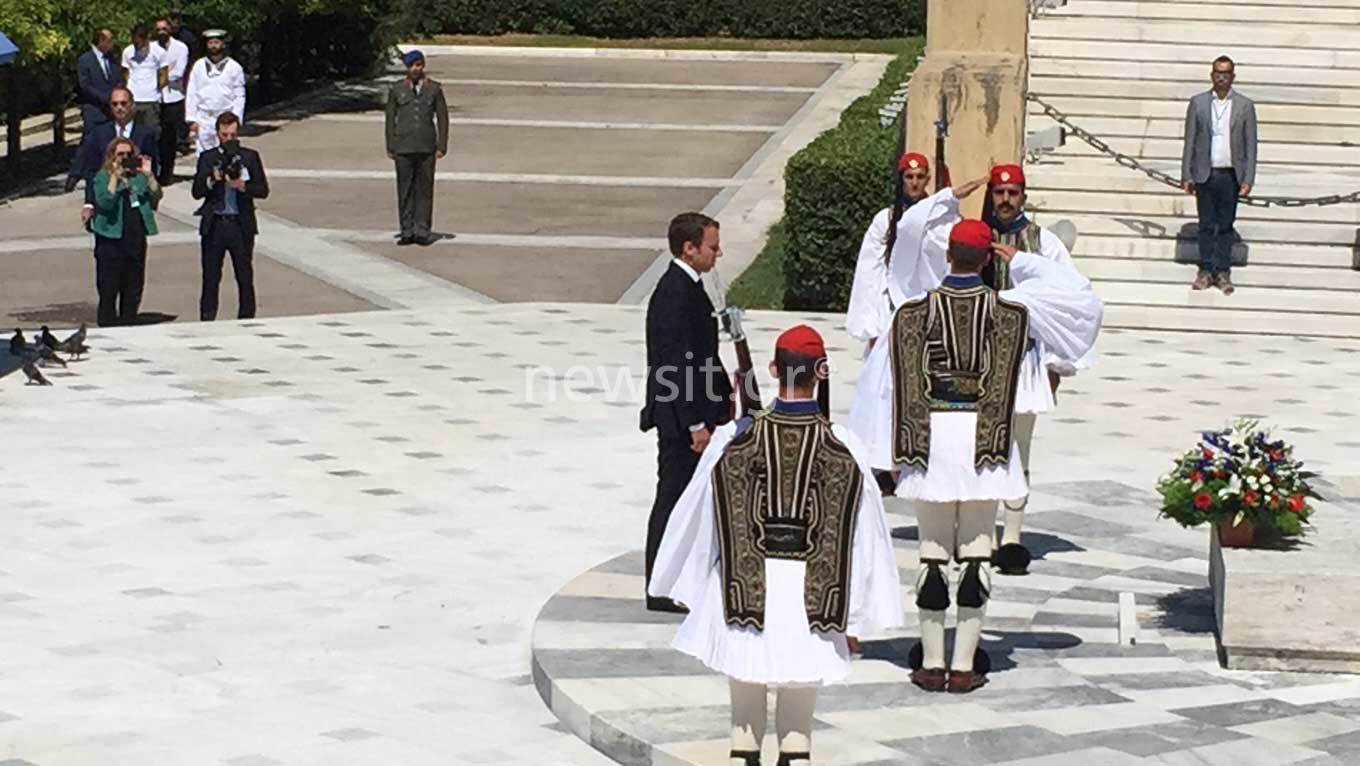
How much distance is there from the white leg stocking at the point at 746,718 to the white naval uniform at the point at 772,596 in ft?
0.69

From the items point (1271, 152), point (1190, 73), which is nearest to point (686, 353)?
point (1271, 152)

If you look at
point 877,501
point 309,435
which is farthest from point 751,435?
point 309,435

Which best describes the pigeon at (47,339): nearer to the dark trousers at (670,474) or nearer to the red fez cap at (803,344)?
the dark trousers at (670,474)

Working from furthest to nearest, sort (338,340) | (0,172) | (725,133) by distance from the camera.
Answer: (725,133) < (0,172) < (338,340)

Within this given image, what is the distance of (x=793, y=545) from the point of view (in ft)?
28.1

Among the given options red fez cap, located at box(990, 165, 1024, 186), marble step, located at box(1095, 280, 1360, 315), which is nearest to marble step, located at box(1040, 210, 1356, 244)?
marble step, located at box(1095, 280, 1360, 315)

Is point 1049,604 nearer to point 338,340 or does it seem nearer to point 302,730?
point 302,730

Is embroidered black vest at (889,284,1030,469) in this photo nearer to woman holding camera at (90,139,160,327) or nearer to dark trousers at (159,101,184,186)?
woman holding camera at (90,139,160,327)

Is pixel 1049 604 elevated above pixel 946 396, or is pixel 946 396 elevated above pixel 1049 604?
pixel 946 396

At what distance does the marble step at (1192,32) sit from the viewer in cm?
2573

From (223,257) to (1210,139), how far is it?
7.94 m

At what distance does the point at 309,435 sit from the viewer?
15789 millimetres

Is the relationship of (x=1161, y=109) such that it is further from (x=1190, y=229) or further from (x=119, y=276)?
(x=119, y=276)

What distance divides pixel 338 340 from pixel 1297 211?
8455mm
